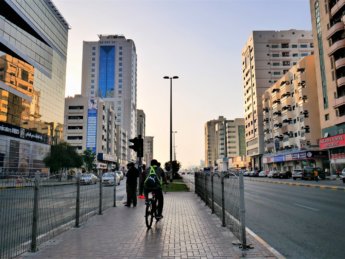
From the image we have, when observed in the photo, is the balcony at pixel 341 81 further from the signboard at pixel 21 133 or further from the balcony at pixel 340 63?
the signboard at pixel 21 133

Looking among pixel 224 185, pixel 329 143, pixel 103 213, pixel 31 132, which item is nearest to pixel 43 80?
pixel 31 132

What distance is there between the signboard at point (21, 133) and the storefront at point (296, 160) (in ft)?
152

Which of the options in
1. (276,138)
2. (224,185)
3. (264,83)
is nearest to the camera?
(224,185)

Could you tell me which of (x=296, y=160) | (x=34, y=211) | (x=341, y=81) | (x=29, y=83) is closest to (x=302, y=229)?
(x=34, y=211)

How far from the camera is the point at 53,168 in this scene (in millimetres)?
51688

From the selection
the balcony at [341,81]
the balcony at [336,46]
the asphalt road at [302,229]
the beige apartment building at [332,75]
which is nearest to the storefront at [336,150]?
the beige apartment building at [332,75]

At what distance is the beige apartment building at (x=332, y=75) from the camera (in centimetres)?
4797

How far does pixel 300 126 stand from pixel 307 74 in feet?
34.2

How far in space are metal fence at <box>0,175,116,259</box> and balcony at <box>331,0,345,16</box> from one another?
50.8 m

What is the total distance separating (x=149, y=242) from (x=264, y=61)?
315 ft

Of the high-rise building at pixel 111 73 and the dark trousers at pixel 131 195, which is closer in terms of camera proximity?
the dark trousers at pixel 131 195

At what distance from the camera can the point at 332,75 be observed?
165 ft

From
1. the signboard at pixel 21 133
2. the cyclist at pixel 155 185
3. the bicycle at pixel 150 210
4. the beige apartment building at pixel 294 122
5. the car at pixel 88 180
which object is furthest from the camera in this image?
the beige apartment building at pixel 294 122

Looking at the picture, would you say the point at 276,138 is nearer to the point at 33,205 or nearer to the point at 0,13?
the point at 0,13
